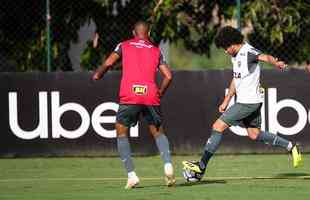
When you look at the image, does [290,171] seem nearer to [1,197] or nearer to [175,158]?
[175,158]

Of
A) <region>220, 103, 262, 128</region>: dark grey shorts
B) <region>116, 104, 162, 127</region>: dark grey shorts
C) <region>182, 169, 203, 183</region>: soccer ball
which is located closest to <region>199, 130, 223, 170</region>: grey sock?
<region>182, 169, 203, 183</region>: soccer ball

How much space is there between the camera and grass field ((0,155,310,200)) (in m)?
12.1

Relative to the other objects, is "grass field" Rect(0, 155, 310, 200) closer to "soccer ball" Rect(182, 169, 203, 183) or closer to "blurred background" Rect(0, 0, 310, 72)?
"soccer ball" Rect(182, 169, 203, 183)

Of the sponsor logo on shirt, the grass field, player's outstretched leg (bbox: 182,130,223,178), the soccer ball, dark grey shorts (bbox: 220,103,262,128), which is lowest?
the grass field

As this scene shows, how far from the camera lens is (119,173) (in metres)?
15.1

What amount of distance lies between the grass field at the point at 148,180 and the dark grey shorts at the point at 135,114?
802 mm

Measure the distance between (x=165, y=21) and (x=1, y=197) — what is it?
27.1 feet

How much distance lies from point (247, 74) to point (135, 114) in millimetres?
1499

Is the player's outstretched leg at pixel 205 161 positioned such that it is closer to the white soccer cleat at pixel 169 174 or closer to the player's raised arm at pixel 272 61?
the white soccer cleat at pixel 169 174

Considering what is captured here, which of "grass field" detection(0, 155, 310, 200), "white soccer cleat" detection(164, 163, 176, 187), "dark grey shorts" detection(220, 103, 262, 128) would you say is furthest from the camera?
"dark grey shorts" detection(220, 103, 262, 128)

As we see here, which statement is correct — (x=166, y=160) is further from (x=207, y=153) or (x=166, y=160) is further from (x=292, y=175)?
(x=292, y=175)

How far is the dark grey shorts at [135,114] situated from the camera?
1288 centimetres

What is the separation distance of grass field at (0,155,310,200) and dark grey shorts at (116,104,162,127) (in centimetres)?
80

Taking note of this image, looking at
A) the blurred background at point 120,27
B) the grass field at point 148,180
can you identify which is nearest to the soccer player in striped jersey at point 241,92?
the grass field at point 148,180
